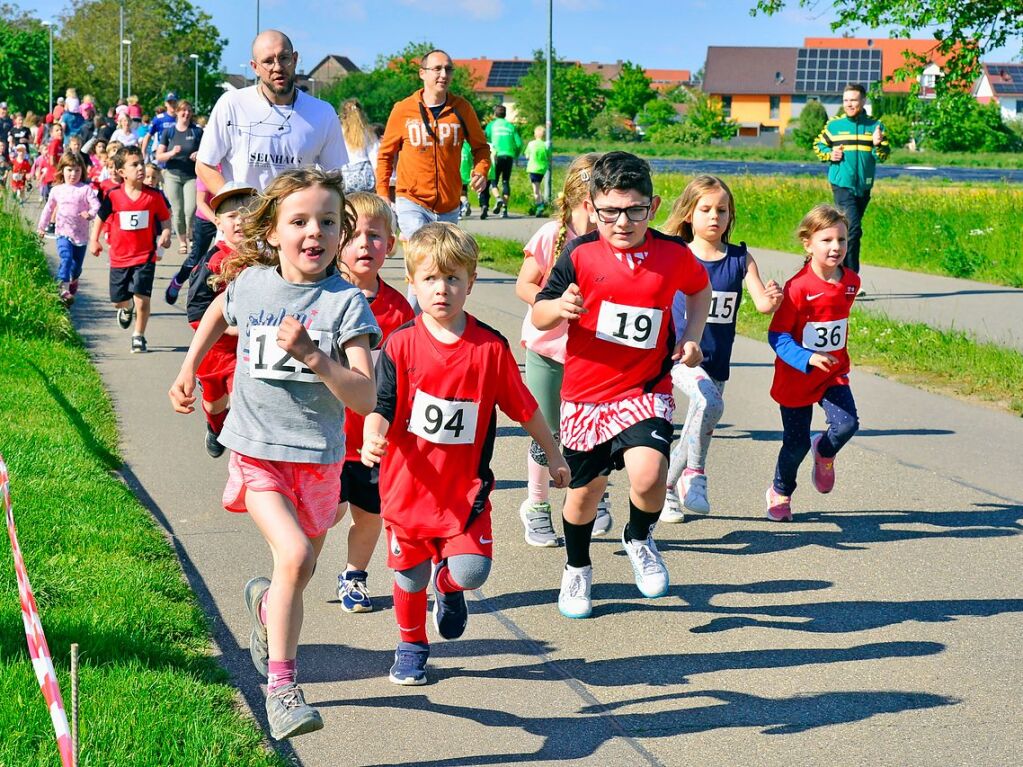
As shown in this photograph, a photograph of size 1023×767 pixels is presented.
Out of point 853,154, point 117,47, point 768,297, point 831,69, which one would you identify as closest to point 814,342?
point 768,297

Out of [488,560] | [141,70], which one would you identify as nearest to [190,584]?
[488,560]

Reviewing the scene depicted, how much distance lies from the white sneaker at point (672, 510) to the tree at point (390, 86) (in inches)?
2897

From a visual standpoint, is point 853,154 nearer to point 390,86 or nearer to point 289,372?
point 289,372

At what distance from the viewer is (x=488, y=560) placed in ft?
15.5

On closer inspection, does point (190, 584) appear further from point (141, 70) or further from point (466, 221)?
point (141, 70)

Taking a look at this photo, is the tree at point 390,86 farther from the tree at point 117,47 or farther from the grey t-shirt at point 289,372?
the grey t-shirt at point 289,372

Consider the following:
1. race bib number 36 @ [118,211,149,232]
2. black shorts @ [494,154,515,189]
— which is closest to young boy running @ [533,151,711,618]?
race bib number 36 @ [118,211,149,232]

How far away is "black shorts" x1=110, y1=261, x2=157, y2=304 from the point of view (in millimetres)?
11984

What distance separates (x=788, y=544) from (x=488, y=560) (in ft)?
8.28

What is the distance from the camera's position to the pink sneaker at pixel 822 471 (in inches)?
289

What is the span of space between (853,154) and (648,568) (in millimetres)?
11047

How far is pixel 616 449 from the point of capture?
5.50 m

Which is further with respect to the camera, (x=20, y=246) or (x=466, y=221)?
(x=466, y=221)

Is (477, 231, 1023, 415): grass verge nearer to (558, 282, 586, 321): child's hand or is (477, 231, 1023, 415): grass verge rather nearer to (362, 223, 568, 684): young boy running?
(558, 282, 586, 321): child's hand
